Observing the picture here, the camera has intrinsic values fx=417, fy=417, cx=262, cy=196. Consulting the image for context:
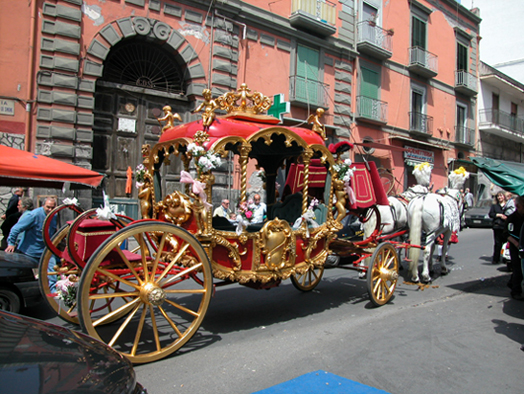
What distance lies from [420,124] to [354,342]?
20276 mm

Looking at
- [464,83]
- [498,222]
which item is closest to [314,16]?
[498,222]

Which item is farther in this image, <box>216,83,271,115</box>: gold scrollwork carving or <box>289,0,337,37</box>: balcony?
<box>289,0,337,37</box>: balcony

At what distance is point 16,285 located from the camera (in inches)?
204

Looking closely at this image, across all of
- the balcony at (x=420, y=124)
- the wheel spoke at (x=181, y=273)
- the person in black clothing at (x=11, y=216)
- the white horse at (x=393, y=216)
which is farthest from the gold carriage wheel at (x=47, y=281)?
the balcony at (x=420, y=124)

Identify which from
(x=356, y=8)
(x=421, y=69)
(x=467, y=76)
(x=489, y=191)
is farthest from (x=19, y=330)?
(x=489, y=191)

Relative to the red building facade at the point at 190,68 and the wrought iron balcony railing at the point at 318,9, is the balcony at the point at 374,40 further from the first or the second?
the wrought iron balcony railing at the point at 318,9

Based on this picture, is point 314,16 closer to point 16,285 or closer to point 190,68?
point 190,68

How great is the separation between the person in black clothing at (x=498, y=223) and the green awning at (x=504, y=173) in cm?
398

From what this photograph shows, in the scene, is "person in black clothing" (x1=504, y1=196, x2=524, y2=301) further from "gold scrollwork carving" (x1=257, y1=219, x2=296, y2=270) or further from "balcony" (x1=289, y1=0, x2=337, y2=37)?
"balcony" (x1=289, y1=0, x2=337, y2=37)

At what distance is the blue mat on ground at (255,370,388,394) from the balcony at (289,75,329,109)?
1283 centimetres

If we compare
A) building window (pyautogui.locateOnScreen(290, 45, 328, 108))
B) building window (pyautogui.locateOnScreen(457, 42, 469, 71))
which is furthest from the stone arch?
building window (pyautogui.locateOnScreen(457, 42, 469, 71))

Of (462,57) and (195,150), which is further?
(462,57)

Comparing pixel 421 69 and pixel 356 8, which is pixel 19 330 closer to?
pixel 356 8

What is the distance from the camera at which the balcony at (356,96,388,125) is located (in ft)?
62.0
